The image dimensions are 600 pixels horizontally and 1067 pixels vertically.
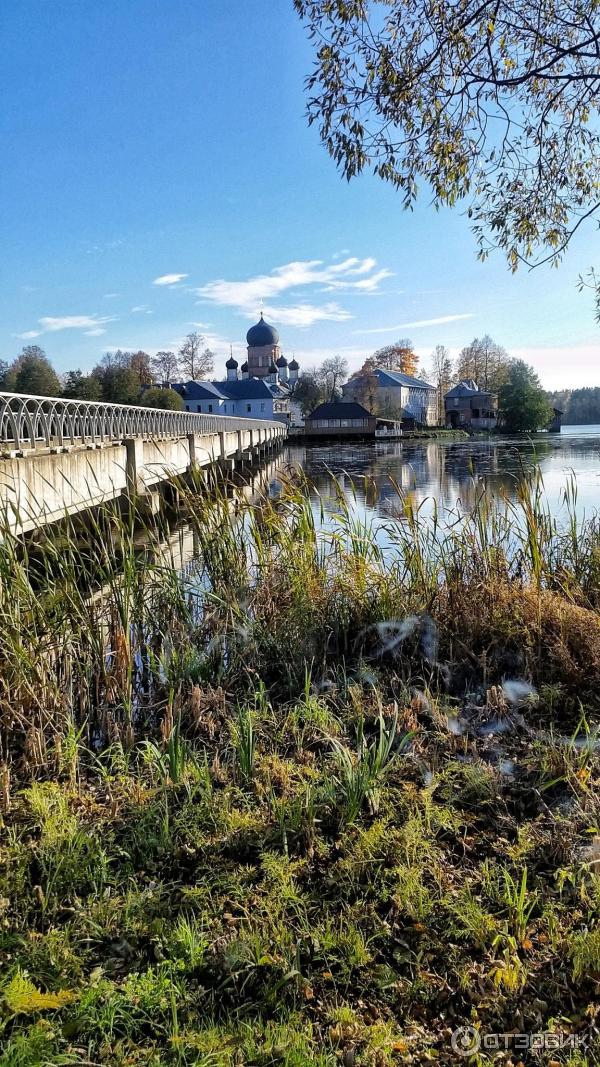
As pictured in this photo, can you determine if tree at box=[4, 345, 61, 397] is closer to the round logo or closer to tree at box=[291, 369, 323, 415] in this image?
tree at box=[291, 369, 323, 415]

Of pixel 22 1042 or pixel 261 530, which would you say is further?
pixel 261 530

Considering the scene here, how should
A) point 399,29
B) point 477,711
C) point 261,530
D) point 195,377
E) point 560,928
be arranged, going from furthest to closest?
point 195,377 → point 399,29 → point 261,530 → point 477,711 → point 560,928

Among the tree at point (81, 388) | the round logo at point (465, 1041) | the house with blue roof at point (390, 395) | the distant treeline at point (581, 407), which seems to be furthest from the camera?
the distant treeline at point (581, 407)

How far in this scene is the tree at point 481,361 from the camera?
93.4 metres

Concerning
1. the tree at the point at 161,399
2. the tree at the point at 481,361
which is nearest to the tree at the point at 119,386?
the tree at the point at 161,399

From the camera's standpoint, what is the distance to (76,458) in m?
8.68

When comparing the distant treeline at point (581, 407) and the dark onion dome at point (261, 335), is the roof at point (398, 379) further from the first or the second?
the distant treeline at point (581, 407)

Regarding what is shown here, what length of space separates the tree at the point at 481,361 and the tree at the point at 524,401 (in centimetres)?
1966

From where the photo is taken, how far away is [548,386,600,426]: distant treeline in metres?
123

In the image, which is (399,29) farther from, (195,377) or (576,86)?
(195,377)

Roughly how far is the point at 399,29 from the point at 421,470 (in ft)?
80.6

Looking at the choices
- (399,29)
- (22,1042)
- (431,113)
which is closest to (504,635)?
(22,1042)

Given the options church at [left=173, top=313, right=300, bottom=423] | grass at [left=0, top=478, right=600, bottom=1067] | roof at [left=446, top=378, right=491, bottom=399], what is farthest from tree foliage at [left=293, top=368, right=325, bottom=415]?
grass at [left=0, top=478, right=600, bottom=1067]

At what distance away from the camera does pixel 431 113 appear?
6133 millimetres
